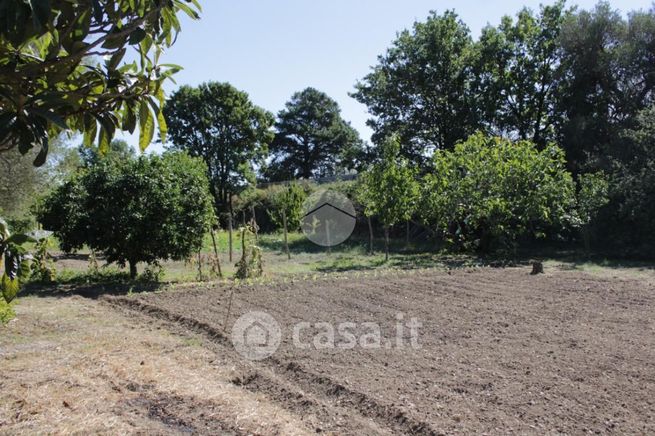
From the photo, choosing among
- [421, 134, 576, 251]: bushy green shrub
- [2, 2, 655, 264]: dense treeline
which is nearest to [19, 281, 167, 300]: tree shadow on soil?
[2, 2, 655, 264]: dense treeline

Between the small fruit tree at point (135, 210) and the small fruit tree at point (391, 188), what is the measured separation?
6124 millimetres

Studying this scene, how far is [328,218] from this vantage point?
20.7 meters

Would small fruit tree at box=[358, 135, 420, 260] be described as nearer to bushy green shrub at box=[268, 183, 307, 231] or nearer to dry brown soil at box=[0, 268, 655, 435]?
bushy green shrub at box=[268, 183, 307, 231]

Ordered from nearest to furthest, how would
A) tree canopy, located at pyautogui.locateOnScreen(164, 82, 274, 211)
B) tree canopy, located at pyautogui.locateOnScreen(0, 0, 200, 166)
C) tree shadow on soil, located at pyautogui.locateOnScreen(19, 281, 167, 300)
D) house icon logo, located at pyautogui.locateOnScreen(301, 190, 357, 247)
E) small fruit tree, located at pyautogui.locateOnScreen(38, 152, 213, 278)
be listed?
tree canopy, located at pyautogui.locateOnScreen(0, 0, 200, 166) < tree shadow on soil, located at pyautogui.locateOnScreen(19, 281, 167, 300) < small fruit tree, located at pyautogui.locateOnScreen(38, 152, 213, 278) < house icon logo, located at pyautogui.locateOnScreen(301, 190, 357, 247) < tree canopy, located at pyautogui.locateOnScreen(164, 82, 274, 211)

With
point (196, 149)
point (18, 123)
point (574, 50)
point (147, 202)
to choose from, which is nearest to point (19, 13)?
point (18, 123)

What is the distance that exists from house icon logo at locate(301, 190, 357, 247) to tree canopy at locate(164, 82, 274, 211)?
14141 millimetres

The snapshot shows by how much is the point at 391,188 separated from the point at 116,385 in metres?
11.4

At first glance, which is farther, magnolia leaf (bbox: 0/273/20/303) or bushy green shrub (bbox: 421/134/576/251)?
bushy green shrub (bbox: 421/134/576/251)

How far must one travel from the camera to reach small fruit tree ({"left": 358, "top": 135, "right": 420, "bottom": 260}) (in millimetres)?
15035

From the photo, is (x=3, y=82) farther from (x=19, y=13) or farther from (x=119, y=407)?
(x=119, y=407)

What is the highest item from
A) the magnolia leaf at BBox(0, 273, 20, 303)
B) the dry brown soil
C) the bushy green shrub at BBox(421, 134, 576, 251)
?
the bushy green shrub at BBox(421, 134, 576, 251)

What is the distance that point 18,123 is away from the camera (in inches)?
87.5

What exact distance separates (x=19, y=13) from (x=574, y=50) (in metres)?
22.5

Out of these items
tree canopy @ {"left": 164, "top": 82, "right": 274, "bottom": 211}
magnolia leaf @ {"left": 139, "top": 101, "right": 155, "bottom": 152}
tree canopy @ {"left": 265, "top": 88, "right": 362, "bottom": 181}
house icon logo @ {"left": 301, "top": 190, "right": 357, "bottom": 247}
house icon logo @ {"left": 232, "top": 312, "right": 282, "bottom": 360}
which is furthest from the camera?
tree canopy @ {"left": 265, "top": 88, "right": 362, "bottom": 181}
